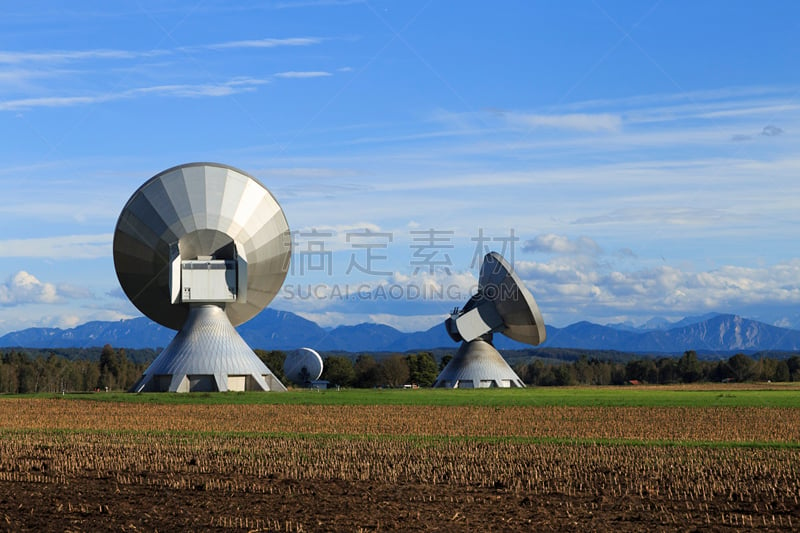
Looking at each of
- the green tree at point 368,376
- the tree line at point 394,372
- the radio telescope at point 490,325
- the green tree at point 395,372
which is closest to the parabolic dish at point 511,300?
the radio telescope at point 490,325

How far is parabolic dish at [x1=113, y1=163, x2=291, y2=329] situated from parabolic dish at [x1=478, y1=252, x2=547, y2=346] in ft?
68.1

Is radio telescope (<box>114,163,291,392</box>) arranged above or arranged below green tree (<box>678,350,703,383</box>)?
above

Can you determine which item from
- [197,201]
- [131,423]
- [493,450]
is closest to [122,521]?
[493,450]

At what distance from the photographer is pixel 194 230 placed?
242 feet

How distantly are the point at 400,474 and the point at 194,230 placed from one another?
159 feet

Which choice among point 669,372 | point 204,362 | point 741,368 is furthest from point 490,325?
point 669,372

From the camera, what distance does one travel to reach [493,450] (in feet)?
113

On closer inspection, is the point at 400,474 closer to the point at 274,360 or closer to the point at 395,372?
the point at 395,372

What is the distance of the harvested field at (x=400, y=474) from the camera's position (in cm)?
2186

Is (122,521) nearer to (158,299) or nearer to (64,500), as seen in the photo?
(64,500)

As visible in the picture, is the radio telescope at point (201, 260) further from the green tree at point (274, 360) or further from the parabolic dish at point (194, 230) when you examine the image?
the green tree at point (274, 360)

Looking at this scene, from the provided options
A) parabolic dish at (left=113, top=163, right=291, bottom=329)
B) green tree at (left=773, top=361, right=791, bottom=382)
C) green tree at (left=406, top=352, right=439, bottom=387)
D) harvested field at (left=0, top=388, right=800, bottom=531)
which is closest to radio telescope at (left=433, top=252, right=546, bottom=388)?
parabolic dish at (left=113, top=163, right=291, bottom=329)

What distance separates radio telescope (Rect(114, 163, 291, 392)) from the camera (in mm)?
73500

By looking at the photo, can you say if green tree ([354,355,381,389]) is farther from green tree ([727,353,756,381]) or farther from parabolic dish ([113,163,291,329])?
parabolic dish ([113,163,291,329])
